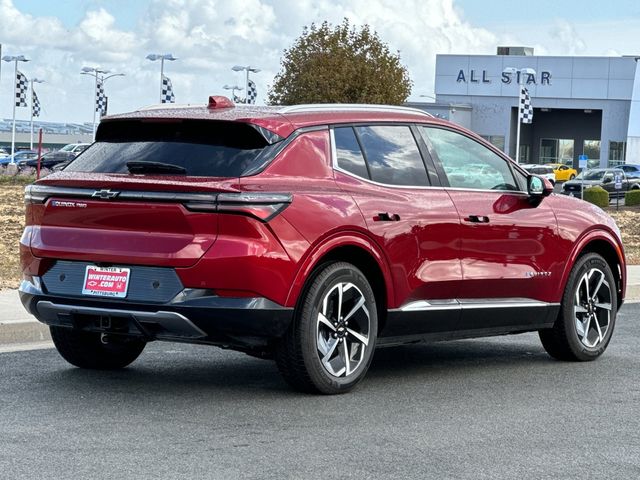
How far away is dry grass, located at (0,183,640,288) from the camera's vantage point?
50.5 ft

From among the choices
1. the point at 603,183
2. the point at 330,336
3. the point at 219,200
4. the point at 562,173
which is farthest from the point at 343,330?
the point at 562,173

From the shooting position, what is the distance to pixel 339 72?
57.0 meters

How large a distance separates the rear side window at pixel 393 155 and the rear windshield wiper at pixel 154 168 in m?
1.31

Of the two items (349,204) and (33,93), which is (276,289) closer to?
(349,204)

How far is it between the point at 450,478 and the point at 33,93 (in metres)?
101

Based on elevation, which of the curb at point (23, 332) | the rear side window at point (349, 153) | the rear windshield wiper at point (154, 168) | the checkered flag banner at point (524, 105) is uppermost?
the checkered flag banner at point (524, 105)

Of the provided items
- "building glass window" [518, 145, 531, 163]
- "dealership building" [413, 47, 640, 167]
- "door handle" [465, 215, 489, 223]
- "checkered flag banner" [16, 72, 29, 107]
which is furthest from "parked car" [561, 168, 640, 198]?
"door handle" [465, 215, 489, 223]

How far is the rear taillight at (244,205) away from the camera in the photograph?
718 centimetres

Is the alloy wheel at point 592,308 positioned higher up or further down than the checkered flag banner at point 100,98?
further down

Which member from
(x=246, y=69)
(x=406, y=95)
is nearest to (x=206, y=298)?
(x=406, y=95)

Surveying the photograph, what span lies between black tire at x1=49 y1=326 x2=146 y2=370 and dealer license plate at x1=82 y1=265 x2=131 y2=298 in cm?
99

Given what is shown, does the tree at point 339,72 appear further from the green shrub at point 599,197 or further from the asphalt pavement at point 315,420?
the asphalt pavement at point 315,420

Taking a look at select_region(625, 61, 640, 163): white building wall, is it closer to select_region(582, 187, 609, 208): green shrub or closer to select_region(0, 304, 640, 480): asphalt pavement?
select_region(582, 187, 609, 208): green shrub

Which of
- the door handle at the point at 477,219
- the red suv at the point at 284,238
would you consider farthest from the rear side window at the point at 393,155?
the door handle at the point at 477,219
